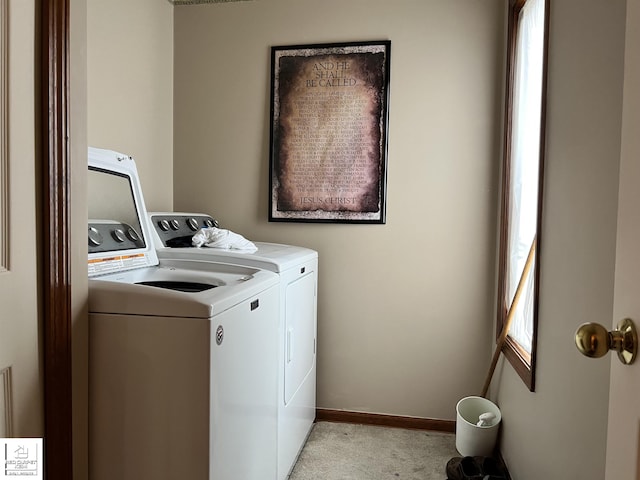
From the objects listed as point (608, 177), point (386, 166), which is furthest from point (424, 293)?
point (608, 177)

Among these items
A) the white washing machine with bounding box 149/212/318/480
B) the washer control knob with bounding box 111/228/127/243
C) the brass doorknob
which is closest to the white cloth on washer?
the white washing machine with bounding box 149/212/318/480

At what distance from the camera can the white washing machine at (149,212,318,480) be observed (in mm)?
1938

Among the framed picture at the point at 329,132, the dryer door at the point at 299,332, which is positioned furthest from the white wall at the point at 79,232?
the framed picture at the point at 329,132

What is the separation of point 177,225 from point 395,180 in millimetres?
1163

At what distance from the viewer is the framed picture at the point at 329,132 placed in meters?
2.58

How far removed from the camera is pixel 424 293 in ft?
8.49

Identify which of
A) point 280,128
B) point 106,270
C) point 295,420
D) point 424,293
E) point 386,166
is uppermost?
point 280,128

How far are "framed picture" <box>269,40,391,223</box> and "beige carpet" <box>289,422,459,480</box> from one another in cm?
114

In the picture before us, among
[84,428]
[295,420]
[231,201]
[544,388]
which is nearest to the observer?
[84,428]

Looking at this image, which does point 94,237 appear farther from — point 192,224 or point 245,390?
point 192,224

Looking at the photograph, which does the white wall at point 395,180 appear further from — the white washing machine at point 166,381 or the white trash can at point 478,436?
the white washing machine at point 166,381

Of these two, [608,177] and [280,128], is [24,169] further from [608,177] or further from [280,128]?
[280,128]

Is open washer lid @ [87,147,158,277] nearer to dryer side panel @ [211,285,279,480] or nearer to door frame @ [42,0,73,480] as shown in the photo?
door frame @ [42,0,73,480]

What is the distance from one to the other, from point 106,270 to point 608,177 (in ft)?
4.82
